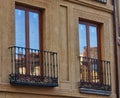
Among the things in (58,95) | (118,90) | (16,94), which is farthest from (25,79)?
(118,90)

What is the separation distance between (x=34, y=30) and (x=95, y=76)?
10.2 ft

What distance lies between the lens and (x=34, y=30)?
15867mm

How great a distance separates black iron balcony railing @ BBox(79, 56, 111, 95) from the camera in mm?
16984

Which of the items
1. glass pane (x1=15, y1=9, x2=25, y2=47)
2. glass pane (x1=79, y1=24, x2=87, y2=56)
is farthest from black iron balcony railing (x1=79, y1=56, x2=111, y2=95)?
glass pane (x1=15, y1=9, x2=25, y2=47)

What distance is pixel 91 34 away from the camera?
18.0 metres

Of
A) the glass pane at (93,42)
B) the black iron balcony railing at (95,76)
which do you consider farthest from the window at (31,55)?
the glass pane at (93,42)

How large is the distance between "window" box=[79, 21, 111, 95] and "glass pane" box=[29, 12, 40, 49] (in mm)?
2007

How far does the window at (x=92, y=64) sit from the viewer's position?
17094 mm

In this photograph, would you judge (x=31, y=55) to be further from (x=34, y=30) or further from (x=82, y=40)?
(x=82, y=40)

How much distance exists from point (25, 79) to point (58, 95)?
1629 mm

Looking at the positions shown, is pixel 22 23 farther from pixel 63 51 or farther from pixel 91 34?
pixel 91 34

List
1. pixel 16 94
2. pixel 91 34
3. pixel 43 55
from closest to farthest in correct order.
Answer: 1. pixel 16 94
2. pixel 43 55
3. pixel 91 34

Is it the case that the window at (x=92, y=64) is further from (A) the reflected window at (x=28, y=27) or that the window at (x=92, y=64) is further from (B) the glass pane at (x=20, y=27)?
(B) the glass pane at (x=20, y=27)

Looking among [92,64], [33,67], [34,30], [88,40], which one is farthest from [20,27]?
[92,64]
